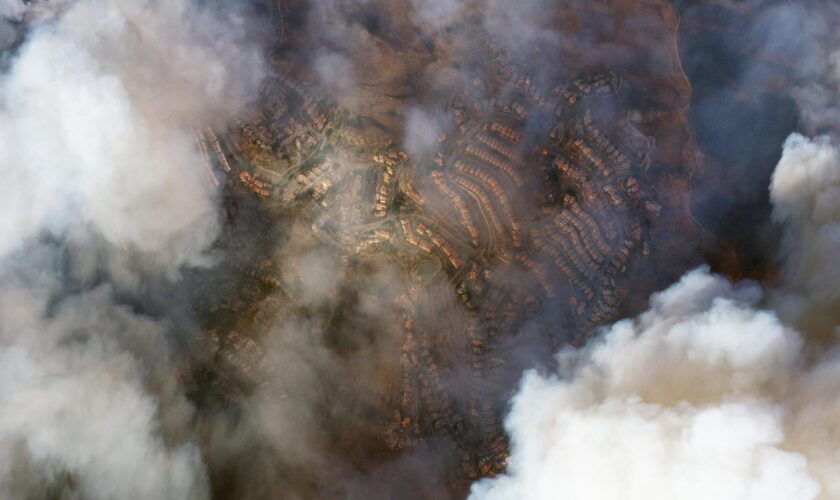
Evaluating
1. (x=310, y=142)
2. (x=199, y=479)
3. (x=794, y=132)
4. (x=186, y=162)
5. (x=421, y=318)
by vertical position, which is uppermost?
(x=794, y=132)

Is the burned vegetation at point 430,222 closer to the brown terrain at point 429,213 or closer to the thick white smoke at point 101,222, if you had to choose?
the brown terrain at point 429,213

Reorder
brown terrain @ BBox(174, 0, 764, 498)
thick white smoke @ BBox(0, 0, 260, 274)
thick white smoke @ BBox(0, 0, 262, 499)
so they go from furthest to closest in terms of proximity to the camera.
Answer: brown terrain @ BBox(174, 0, 764, 498), thick white smoke @ BBox(0, 0, 260, 274), thick white smoke @ BBox(0, 0, 262, 499)

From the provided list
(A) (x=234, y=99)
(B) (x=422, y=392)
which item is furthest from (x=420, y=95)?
(B) (x=422, y=392)

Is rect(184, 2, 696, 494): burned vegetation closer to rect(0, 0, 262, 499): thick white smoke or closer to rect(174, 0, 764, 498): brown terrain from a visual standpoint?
rect(174, 0, 764, 498): brown terrain

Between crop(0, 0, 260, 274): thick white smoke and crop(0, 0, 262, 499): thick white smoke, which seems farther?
crop(0, 0, 260, 274): thick white smoke

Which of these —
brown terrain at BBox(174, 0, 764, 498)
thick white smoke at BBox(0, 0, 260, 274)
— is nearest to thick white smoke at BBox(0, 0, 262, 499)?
thick white smoke at BBox(0, 0, 260, 274)

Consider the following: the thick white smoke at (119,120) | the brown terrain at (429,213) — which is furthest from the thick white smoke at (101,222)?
the brown terrain at (429,213)

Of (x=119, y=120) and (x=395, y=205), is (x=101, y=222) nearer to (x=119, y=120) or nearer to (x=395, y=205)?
(x=119, y=120)

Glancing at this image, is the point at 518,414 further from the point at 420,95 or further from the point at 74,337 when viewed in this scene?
the point at 74,337

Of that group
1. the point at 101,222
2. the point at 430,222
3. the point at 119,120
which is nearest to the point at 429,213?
the point at 430,222
